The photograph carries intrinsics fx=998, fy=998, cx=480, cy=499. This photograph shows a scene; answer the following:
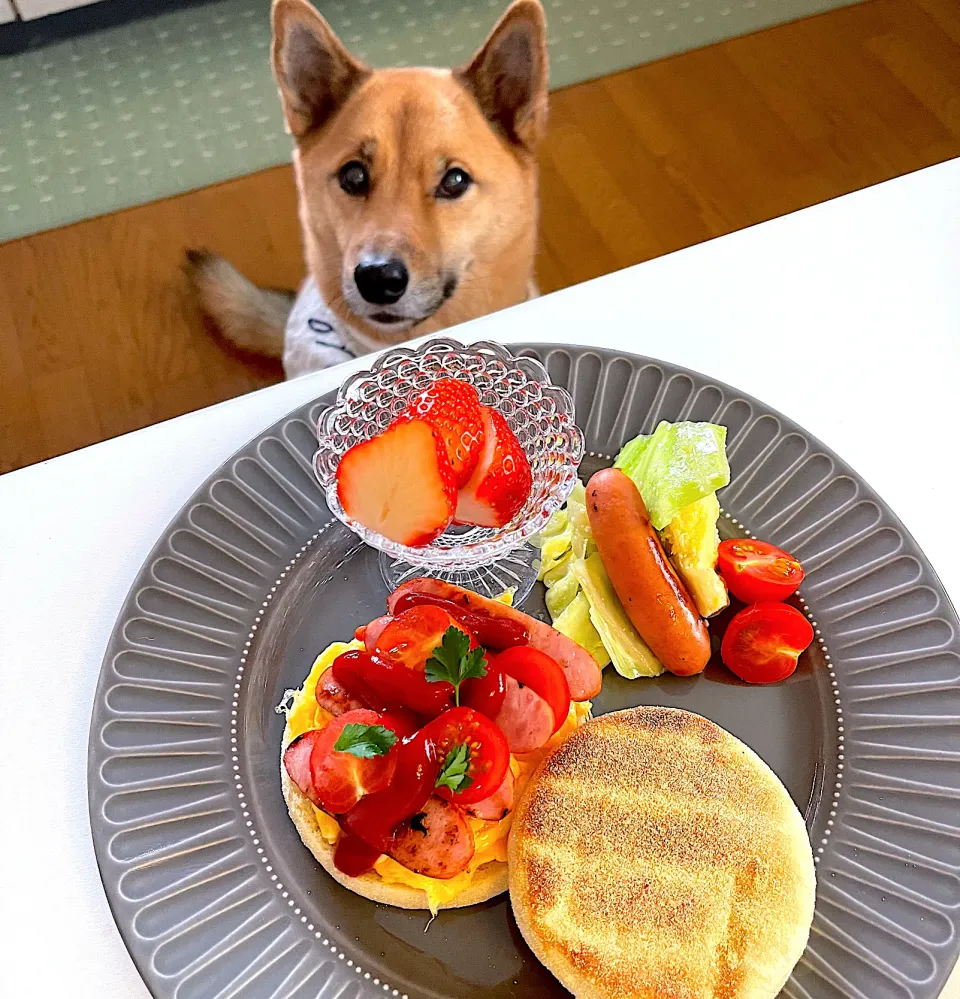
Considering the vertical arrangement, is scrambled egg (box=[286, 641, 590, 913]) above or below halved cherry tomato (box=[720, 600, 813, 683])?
below

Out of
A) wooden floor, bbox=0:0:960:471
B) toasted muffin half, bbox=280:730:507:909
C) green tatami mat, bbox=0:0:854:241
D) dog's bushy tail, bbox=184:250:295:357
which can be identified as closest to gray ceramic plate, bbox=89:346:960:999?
toasted muffin half, bbox=280:730:507:909

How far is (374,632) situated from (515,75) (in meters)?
0.90

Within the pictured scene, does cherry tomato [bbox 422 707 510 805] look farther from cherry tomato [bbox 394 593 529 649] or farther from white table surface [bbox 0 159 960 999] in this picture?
white table surface [bbox 0 159 960 999]

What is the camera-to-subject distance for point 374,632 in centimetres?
91

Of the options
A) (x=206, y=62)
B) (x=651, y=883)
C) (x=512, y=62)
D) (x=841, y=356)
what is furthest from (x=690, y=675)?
(x=206, y=62)

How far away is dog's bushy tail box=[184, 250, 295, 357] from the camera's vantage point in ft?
6.35

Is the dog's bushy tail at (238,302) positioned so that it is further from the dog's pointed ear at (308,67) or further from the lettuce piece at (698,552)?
the lettuce piece at (698,552)

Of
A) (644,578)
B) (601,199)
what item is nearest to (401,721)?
(644,578)

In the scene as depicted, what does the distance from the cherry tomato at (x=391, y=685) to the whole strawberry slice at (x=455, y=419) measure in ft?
0.63

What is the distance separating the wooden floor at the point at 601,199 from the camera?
212 cm

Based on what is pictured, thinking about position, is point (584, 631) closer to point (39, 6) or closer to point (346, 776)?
point (346, 776)

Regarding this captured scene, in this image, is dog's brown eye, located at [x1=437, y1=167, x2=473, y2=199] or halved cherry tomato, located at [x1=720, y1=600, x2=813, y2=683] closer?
halved cherry tomato, located at [x1=720, y1=600, x2=813, y2=683]

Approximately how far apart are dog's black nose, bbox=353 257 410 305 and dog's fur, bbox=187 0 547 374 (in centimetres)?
1

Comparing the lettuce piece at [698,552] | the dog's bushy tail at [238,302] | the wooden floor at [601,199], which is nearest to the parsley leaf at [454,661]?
the lettuce piece at [698,552]
